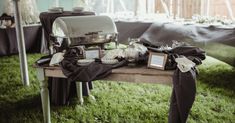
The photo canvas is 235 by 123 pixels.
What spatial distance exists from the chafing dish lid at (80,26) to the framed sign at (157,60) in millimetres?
692

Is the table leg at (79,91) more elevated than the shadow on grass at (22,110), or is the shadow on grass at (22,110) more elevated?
the table leg at (79,91)

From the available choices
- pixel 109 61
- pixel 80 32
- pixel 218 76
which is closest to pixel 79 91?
pixel 80 32

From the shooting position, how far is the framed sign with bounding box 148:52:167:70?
1565 mm

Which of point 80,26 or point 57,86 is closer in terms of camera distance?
point 80,26

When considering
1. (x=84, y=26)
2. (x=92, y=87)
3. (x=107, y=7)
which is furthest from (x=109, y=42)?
(x=107, y=7)

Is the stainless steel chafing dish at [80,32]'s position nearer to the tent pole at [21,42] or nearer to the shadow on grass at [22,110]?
the shadow on grass at [22,110]

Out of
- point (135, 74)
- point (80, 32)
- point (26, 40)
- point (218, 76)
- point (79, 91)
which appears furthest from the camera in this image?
point (26, 40)

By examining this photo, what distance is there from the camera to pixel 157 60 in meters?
1.59

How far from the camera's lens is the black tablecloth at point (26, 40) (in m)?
4.88

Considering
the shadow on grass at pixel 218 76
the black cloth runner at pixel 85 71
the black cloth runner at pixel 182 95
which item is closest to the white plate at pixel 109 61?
the black cloth runner at pixel 85 71

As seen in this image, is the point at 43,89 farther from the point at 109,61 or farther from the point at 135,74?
the point at 135,74

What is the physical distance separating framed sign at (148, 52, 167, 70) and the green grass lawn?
77cm

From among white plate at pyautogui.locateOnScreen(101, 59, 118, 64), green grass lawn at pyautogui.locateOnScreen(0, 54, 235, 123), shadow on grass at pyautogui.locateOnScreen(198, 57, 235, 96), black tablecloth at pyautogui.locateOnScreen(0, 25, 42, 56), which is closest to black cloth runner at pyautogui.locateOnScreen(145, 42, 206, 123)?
white plate at pyautogui.locateOnScreen(101, 59, 118, 64)

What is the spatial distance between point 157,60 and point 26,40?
415cm
